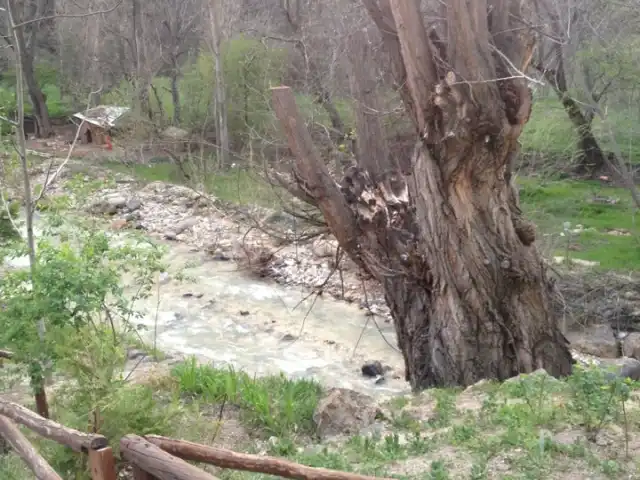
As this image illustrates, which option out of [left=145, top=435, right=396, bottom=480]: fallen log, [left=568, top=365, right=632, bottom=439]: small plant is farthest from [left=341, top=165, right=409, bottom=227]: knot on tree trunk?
[left=145, top=435, right=396, bottom=480]: fallen log

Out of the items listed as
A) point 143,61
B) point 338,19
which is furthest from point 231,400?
point 143,61

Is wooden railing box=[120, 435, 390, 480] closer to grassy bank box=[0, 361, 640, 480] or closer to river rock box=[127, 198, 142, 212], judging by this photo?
grassy bank box=[0, 361, 640, 480]

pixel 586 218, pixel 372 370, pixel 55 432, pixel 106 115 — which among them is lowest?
pixel 372 370

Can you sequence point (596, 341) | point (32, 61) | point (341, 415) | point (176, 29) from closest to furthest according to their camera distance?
point (341, 415) < point (596, 341) < point (176, 29) < point (32, 61)

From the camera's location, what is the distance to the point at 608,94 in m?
18.2

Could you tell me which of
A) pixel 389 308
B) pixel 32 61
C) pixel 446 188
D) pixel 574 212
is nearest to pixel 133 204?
pixel 32 61

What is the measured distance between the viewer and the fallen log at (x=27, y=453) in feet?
12.0

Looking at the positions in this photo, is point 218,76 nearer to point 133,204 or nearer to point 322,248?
point 133,204

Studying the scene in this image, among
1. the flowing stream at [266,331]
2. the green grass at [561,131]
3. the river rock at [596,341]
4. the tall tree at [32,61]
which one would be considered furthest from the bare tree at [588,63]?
the tall tree at [32,61]

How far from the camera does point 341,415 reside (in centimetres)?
613

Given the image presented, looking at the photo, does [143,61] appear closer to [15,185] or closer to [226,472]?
[15,185]

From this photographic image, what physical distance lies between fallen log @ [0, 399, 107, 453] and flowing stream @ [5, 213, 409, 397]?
17.6 ft

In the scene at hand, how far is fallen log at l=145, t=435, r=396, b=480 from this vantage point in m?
3.04

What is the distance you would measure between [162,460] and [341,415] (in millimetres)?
3058
